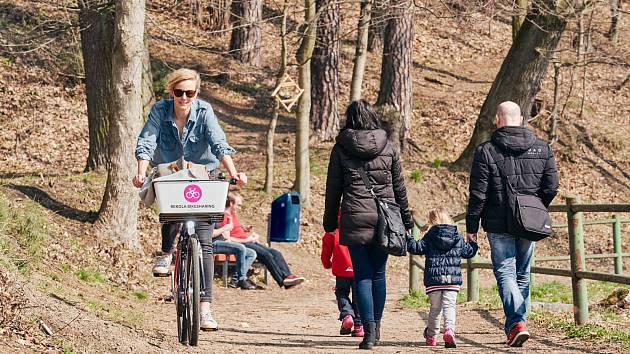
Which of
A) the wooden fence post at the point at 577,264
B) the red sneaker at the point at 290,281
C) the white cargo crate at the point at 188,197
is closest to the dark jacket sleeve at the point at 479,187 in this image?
the wooden fence post at the point at 577,264

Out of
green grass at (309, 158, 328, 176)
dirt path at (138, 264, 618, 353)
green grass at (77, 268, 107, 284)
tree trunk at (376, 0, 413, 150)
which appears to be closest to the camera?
dirt path at (138, 264, 618, 353)

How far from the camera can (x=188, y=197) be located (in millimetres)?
7762

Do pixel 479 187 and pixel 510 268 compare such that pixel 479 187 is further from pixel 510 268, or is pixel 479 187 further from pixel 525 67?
pixel 525 67

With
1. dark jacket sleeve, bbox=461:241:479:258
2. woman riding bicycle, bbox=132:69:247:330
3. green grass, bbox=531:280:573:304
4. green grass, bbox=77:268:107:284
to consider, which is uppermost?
woman riding bicycle, bbox=132:69:247:330

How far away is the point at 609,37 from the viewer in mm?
38062

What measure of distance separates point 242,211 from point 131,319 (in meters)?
10.2

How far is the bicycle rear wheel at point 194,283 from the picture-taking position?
25.9 feet

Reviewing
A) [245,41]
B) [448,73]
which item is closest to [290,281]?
[245,41]

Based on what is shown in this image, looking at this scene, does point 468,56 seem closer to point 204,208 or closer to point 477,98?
point 477,98

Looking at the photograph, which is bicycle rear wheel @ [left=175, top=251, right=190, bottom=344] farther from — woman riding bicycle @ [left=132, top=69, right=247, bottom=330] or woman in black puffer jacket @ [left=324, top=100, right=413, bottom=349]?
woman in black puffer jacket @ [left=324, top=100, right=413, bottom=349]

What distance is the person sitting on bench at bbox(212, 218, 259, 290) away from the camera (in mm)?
15102

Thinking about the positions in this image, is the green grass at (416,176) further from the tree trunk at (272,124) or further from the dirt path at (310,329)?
the dirt path at (310,329)

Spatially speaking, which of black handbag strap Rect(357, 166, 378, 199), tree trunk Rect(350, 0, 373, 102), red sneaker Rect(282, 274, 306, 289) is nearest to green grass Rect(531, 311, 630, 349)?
black handbag strap Rect(357, 166, 378, 199)

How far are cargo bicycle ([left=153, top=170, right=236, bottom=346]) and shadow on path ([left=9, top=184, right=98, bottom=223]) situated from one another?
6427 mm
